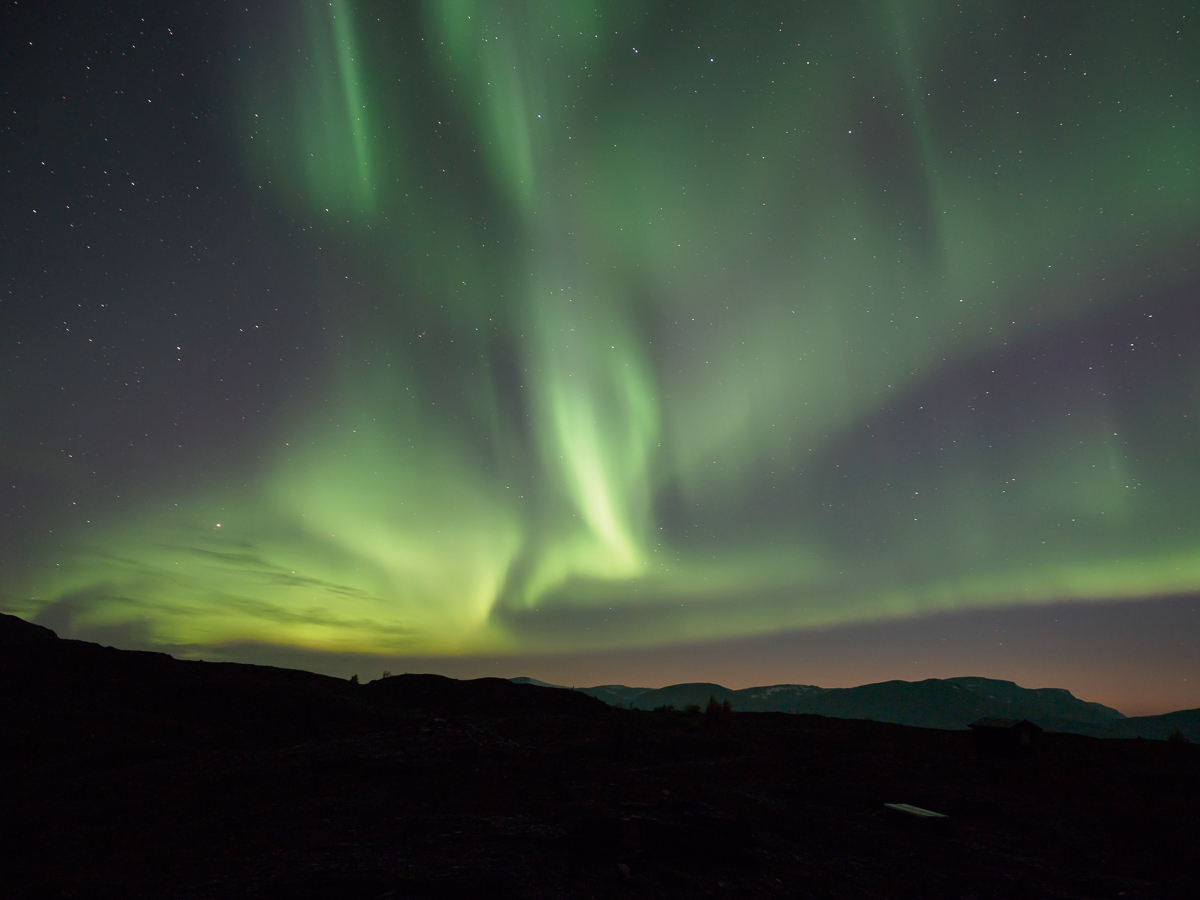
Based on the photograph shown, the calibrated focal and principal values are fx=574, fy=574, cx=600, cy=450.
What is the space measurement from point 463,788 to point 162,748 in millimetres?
10387

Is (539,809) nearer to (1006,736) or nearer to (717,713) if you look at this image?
(1006,736)

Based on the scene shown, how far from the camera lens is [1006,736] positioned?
17250mm

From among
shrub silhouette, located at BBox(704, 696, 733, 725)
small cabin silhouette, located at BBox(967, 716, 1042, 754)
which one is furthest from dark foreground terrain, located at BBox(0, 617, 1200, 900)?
shrub silhouette, located at BBox(704, 696, 733, 725)

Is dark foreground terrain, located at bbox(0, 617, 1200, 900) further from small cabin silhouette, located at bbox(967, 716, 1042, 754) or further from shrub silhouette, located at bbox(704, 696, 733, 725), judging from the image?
shrub silhouette, located at bbox(704, 696, 733, 725)

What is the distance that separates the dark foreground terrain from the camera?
7.39 m

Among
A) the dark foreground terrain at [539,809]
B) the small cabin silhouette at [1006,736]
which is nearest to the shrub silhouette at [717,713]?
the dark foreground terrain at [539,809]

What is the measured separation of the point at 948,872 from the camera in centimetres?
812

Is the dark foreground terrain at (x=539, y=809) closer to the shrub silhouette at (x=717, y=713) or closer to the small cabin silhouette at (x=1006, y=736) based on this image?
the small cabin silhouette at (x=1006, y=736)

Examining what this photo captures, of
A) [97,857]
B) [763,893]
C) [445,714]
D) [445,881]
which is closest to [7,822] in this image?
[97,857]

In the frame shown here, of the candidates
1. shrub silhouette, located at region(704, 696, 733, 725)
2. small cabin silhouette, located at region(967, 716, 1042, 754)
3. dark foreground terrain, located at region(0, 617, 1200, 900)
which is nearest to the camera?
dark foreground terrain, located at region(0, 617, 1200, 900)

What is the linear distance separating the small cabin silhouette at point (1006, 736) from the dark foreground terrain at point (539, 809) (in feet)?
1.23

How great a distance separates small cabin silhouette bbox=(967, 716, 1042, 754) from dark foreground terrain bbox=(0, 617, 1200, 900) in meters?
0.38

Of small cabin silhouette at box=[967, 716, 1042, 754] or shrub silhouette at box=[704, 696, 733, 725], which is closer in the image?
small cabin silhouette at box=[967, 716, 1042, 754]

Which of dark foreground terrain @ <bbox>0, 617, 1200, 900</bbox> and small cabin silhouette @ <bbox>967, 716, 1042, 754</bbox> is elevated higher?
small cabin silhouette @ <bbox>967, 716, 1042, 754</bbox>
